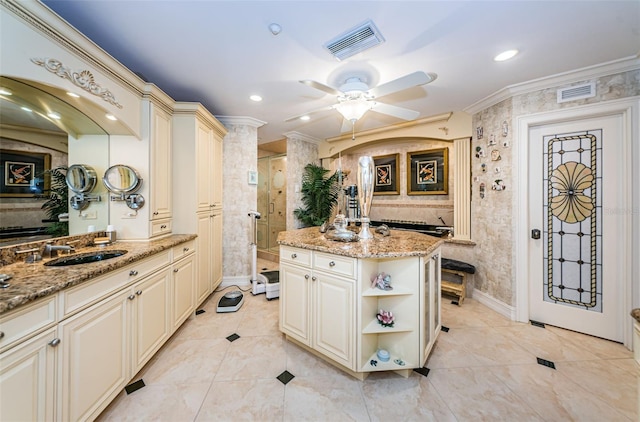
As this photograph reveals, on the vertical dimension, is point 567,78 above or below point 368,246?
above

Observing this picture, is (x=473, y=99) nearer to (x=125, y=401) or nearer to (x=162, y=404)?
(x=162, y=404)

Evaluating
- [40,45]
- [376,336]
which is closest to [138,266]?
[40,45]

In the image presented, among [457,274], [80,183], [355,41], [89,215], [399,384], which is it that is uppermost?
[355,41]

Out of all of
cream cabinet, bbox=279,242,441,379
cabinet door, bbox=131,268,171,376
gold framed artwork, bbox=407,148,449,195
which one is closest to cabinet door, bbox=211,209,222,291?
cabinet door, bbox=131,268,171,376

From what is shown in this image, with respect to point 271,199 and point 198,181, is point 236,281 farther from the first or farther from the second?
point 271,199

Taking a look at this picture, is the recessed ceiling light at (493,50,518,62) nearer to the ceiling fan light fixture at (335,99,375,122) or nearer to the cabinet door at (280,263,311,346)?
the ceiling fan light fixture at (335,99,375,122)

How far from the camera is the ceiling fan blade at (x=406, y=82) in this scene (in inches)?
58.8

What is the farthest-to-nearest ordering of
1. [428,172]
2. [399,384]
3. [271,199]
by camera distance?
[271,199]
[428,172]
[399,384]

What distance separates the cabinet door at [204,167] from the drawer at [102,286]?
98 cm

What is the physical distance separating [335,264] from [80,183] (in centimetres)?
216

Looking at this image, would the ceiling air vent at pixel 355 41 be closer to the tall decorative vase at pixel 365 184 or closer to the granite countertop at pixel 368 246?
the tall decorative vase at pixel 365 184

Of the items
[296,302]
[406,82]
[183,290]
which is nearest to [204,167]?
[183,290]

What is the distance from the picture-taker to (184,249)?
7.50 ft

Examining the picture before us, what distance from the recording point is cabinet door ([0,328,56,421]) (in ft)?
2.94
